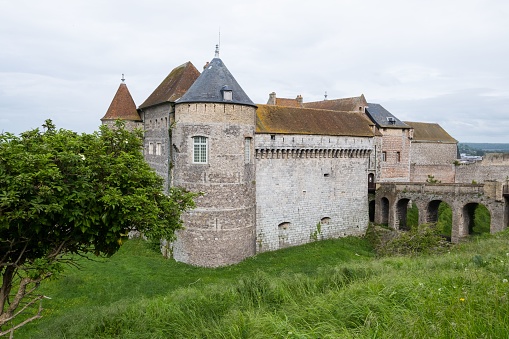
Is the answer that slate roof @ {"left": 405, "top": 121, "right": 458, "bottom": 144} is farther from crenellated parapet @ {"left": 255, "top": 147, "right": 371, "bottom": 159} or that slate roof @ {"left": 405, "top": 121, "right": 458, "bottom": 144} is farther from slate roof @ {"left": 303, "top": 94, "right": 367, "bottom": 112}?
crenellated parapet @ {"left": 255, "top": 147, "right": 371, "bottom": 159}

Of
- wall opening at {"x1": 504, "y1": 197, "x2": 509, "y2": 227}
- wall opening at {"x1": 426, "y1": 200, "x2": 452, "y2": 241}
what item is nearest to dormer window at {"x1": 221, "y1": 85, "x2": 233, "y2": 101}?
wall opening at {"x1": 426, "y1": 200, "x2": 452, "y2": 241}

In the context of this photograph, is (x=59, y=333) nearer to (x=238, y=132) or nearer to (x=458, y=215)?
(x=238, y=132)

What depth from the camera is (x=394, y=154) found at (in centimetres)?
3062

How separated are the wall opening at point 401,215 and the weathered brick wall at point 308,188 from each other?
212cm

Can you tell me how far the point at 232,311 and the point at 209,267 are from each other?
11.2 m

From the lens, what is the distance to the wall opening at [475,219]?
79.3 ft

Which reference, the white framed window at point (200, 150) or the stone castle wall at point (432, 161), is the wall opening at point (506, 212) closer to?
the stone castle wall at point (432, 161)

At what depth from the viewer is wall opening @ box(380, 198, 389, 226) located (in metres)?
28.0

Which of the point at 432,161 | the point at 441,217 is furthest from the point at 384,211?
the point at 432,161

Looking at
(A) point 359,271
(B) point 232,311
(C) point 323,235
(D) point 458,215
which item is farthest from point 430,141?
(B) point 232,311

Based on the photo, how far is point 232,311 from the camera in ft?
27.5

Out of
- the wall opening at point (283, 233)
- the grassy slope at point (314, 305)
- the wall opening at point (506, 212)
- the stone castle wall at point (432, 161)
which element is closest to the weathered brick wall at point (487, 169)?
the stone castle wall at point (432, 161)

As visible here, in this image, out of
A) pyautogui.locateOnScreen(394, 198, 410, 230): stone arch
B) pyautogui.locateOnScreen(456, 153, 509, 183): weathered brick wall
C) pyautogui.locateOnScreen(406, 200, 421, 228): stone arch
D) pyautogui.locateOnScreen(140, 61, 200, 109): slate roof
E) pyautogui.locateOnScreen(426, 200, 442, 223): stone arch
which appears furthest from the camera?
pyautogui.locateOnScreen(456, 153, 509, 183): weathered brick wall

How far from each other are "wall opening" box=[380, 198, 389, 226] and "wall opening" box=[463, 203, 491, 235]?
17.0 ft
